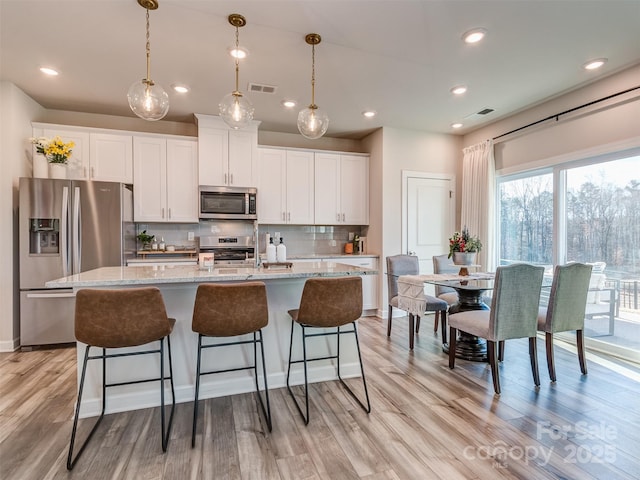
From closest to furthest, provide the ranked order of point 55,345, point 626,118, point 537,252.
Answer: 1. point 626,118
2. point 55,345
3. point 537,252

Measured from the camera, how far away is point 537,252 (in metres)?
4.14

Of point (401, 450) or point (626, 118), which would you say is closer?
A: point (401, 450)

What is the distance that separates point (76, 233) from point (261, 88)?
8.43 feet

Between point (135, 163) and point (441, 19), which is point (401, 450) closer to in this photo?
point (441, 19)

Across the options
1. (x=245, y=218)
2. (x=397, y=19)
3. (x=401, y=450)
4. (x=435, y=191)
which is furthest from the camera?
(x=435, y=191)

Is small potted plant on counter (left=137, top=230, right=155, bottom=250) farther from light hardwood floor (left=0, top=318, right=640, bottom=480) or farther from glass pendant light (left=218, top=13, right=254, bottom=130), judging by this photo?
glass pendant light (left=218, top=13, right=254, bottom=130)

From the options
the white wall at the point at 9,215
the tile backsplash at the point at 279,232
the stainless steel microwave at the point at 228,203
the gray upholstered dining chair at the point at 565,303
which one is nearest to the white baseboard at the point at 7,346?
the white wall at the point at 9,215

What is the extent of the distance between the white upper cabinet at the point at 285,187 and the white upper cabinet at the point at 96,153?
1.72 metres

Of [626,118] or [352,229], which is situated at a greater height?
[626,118]

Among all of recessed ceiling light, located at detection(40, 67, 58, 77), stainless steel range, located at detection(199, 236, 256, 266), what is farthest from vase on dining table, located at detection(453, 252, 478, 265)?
recessed ceiling light, located at detection(40, 67, 58, 77)

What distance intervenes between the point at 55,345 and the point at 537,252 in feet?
19.2

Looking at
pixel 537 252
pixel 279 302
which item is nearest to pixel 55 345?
pixel 279 302

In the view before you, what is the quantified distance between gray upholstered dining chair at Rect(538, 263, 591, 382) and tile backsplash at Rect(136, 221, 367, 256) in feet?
9.75

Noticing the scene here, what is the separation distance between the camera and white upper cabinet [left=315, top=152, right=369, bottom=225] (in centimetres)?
500
